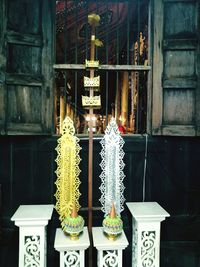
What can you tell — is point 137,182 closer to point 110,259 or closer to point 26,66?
point 110,259

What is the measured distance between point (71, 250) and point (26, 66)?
214 cm

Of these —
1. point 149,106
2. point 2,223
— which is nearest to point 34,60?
point 149,106

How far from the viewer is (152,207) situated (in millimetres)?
3291

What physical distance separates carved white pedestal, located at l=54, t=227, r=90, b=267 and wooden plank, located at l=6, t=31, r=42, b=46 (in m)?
2.26

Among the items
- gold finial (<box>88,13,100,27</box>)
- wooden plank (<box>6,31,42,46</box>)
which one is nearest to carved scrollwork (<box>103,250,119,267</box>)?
gold finial (<box>88,13,100,27</box>)

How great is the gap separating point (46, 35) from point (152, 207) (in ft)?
8.00

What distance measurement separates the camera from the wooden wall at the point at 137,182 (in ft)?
11.7

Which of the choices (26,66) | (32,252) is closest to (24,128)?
(26,66)

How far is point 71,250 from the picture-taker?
9.34 ft

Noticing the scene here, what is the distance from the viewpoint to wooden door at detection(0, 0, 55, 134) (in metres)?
3.27

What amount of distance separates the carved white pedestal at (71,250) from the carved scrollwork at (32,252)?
23cm

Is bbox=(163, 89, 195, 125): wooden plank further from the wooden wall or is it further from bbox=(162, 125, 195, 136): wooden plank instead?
the wooden wall

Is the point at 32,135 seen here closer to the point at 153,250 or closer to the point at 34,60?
the point at 34,60

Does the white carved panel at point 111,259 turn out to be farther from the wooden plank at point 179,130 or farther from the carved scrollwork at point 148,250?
the wooden plank at point 179,130
